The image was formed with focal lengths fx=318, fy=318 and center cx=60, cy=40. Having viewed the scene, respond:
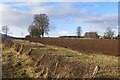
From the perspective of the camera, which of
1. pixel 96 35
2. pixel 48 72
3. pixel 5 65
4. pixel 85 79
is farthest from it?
pixel 96 35

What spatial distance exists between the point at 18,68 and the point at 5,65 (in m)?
1.68

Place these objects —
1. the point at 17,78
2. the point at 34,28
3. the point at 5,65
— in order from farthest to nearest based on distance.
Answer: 1. the point at 34,28
2. the point at 5,65
3. the point at 17,78

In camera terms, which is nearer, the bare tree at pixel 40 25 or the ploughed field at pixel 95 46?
the ploughed field at pixel 95 46

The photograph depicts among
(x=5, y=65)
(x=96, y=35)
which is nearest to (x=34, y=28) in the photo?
(x=96, y=35)

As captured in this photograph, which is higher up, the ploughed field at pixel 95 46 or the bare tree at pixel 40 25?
the bare tree at pixel 40 25

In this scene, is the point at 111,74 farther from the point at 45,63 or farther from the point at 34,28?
the point at 34,28

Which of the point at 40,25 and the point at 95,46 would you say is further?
the point at 40,25

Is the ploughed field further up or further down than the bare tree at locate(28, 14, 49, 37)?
further down

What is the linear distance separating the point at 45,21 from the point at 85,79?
8456 cm

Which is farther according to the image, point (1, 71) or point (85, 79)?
point (1, 71)

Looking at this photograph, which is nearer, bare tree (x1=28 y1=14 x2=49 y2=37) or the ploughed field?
the ploughed field

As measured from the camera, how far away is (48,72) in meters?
13.4

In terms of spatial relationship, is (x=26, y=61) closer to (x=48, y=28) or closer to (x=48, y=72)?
(x=48, y=72)

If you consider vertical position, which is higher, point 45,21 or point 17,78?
point 45,21
